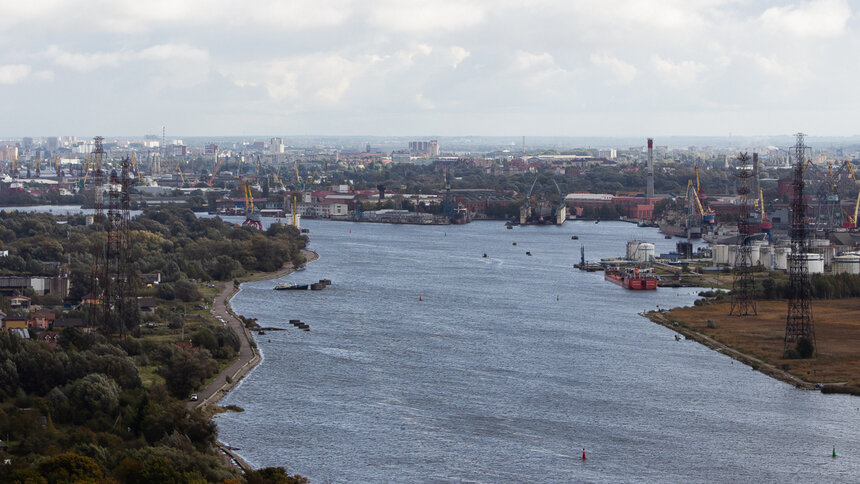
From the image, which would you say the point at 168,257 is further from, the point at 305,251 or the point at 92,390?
the point at 92,390

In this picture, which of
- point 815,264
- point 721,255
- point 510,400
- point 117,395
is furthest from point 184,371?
point 721,255

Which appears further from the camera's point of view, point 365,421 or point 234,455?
point 365,421

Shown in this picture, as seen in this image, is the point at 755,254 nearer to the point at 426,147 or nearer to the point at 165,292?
the point at 165,292

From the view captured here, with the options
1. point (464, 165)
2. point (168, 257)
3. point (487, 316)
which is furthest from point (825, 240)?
point (464, 165)

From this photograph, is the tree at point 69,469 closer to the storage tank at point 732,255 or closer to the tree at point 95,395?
the tree at point 95,395

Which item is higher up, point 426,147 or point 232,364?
point 426,147
